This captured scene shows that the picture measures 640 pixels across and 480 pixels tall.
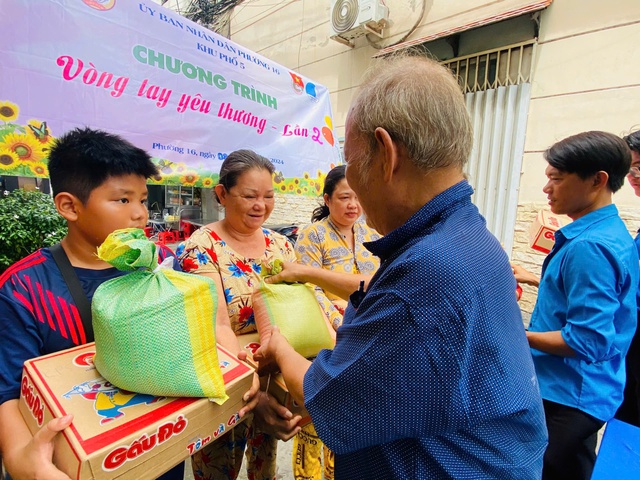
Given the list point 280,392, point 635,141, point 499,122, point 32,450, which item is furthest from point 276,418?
point 499,122

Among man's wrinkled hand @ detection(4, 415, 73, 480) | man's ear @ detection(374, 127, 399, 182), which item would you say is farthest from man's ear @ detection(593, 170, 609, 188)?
man's wrinkled hand @ detection(4, 415, 73, 480)

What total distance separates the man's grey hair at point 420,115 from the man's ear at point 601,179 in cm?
114

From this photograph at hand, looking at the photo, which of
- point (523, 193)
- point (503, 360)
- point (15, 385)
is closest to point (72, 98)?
point (15, 385)

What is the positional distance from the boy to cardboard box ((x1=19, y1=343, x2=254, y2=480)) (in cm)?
9

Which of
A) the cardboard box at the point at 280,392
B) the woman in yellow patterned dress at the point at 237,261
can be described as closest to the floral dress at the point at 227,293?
the woman in yellow patterned dress at the point at 237,261

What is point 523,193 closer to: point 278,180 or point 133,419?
point 278,180

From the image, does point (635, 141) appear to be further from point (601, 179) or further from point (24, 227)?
point (24, 227)

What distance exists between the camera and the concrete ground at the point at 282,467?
2158 millimetres

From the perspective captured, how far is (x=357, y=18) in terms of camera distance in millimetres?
5504

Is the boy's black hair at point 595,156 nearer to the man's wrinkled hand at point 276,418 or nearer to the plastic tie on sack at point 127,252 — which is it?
the man's wrinkled hand at point 276,418

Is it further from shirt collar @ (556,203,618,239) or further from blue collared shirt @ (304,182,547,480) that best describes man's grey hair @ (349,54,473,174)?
shirt collar @ (556,203,618,239)

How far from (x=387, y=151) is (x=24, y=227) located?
10.2ft

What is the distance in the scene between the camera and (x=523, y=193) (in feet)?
14.6

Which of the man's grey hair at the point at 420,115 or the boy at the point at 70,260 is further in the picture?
the boy at the point at 70,260
